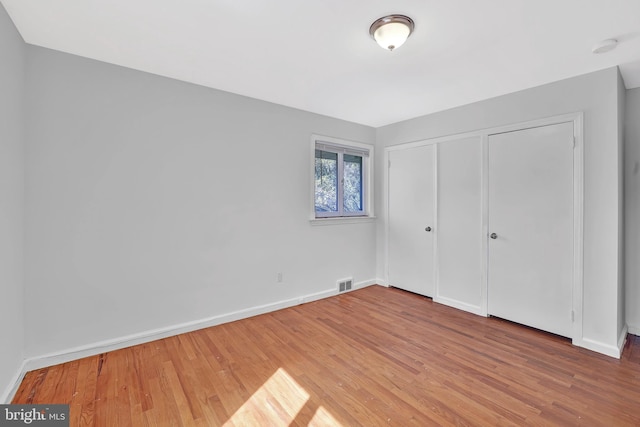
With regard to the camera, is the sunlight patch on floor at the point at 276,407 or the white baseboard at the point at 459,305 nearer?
the sunlight patch on floor at the point at 276,407

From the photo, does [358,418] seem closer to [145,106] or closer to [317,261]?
[317,261]

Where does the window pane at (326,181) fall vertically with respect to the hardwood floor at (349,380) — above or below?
above

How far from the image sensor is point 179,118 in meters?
2.73

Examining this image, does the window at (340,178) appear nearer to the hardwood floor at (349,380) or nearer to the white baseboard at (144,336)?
the white baseboard at (144,336)

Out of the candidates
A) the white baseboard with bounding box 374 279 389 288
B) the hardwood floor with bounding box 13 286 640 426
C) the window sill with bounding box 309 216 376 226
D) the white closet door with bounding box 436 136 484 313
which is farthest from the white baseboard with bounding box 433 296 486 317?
the window sill with bounding box 309 216 376 226

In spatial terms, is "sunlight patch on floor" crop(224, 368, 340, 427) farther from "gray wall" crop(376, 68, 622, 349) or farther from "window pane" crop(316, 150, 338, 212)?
"gray wall" crop(376, 68, 622, 349)

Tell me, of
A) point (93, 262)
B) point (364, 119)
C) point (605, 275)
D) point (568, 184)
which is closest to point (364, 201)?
point (364, 119)

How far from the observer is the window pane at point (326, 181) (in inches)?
152

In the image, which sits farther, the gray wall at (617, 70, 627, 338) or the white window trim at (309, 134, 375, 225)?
the white window trim at (309, 134, 375, 225)

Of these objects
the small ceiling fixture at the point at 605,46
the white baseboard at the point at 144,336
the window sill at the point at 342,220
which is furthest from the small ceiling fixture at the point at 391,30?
the white baseboard at the point at 144,336

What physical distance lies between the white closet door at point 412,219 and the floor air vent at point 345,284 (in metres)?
0.65

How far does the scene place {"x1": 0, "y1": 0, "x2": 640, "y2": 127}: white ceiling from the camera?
172cm

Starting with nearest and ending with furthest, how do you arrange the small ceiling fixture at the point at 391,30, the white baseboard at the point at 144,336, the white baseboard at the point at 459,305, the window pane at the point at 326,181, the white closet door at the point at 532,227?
the small ceiling fixture at the point at 391,30 < the white baseboard at the point at 144,336 < the white closet door at the point at 532,227 < the white baseboard at the point at 459,305 < the window pane at the point at 326,181

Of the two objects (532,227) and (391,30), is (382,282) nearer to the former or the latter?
(532,227)
